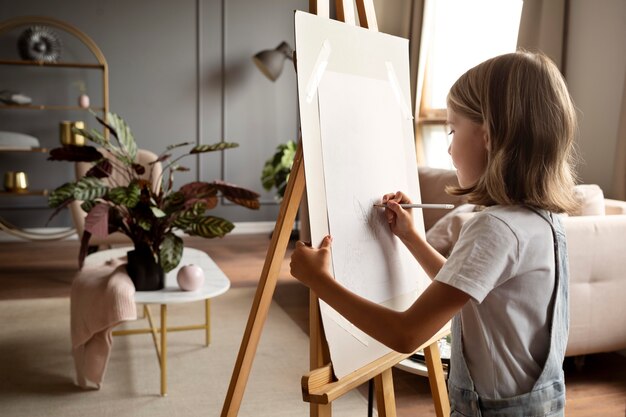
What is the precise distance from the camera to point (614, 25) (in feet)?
10.3

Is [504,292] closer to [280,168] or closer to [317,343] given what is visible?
[317,343]

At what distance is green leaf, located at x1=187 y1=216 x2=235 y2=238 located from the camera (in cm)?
242

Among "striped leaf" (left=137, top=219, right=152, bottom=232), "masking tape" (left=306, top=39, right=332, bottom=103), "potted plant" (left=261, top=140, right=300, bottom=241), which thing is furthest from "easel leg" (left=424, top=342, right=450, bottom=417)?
"potted plant" (left=261, top=140, right=300, bottom=241)

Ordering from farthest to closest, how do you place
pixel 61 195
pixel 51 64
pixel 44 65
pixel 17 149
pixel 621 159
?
pixel 44 65 → pixel 51 64 → pixel 17 149 → pixel 621 159 → pixel 61 195

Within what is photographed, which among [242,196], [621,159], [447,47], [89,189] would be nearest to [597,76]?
[621,159]

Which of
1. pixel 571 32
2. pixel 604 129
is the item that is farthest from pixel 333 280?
pixel 571 32

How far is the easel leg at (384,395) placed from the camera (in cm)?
134

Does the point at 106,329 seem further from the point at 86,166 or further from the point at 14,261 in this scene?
the point at 14,261

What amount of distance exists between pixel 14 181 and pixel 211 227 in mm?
3250

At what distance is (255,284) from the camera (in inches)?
163

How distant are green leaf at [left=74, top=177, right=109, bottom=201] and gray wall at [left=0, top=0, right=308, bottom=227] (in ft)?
11.3

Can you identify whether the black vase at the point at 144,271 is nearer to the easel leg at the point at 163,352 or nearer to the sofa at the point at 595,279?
the easel leg at the point at 163,352

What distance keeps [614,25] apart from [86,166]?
3219 mm

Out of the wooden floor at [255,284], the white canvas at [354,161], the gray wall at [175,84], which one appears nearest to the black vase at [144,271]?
the wooden floor at [255,284]
